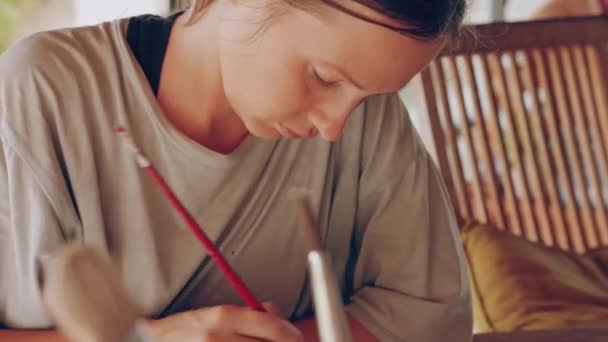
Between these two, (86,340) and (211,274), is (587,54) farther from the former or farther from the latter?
(86,340)

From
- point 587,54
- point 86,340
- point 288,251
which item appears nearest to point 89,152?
point 288,251

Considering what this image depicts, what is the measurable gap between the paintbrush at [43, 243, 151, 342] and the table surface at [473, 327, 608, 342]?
48cm

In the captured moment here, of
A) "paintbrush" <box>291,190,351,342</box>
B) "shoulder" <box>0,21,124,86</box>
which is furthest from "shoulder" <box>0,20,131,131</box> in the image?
"paintbrush" <box>291,190,351,342</box>

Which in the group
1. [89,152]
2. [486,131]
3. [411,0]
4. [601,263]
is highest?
[411,0]

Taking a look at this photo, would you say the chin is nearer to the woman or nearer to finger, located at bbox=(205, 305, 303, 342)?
the woman

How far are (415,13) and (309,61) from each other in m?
0.07

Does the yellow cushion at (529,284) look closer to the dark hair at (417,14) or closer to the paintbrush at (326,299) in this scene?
the dark hair at (417,14)

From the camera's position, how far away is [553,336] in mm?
724

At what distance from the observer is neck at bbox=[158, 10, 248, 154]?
0.66m

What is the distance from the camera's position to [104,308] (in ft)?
1.01

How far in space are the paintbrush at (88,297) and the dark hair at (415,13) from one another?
10.5 inches

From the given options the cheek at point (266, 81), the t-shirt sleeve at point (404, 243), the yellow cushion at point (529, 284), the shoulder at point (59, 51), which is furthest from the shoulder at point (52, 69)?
the yellow cushion at point (529, 284)

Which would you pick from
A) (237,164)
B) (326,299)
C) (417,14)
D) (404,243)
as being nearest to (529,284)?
(404,243)

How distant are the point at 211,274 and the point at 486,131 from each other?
768mm
